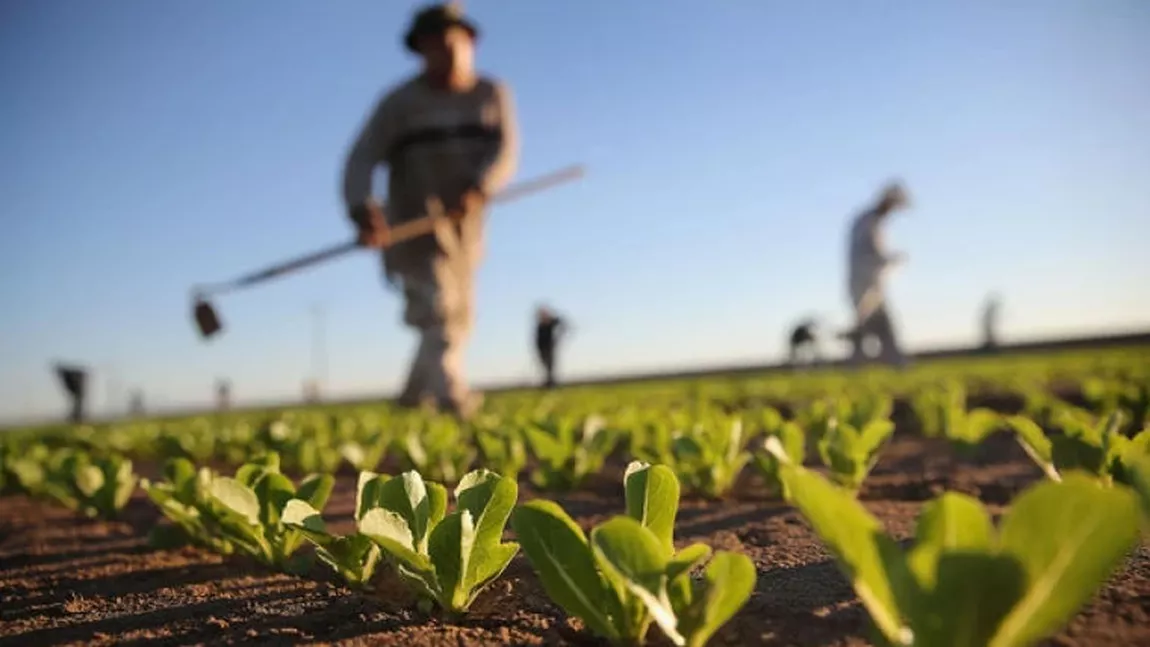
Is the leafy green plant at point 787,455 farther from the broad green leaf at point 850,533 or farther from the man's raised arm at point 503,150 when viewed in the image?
the man's raised arm at point 503,150

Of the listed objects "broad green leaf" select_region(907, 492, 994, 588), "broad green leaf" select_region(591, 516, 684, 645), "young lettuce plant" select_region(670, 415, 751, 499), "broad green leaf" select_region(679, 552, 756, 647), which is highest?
"broad green leaf" select_region(907, 492, 994, 588)

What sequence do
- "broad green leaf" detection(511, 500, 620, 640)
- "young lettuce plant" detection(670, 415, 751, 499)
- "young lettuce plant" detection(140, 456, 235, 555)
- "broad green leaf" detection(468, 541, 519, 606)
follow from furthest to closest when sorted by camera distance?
"young lettuce plant" detection(670, 415, 751, 499)
"young lettuce plant" detection(140, 456, 235, 555)
"broad green leaf" detection(468, 541, 519, 606)
"broad green leaf" detection(511, 500, 620, 640)

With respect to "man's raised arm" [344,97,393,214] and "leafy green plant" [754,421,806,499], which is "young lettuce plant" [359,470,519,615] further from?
"man's raised arm" [344,97,393,214]

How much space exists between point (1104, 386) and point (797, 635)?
12.5ft

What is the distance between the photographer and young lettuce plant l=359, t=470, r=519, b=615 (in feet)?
3.20

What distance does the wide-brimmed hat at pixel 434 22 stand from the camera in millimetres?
5617

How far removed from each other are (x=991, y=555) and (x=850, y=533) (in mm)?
111

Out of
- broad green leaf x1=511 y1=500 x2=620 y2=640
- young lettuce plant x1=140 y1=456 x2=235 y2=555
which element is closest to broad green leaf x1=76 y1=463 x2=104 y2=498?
young lettuce plant x1=140 y1=456 x2=235 y2=555

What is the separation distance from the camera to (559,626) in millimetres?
1026

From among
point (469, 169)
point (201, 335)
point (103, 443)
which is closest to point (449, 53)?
point (469, 169)

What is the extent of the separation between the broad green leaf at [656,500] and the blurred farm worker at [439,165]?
4.64 m

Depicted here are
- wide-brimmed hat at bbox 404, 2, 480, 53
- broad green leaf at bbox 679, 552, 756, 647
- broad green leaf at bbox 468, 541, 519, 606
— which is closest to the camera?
broad green leaf at bbox 679, 552, 756, 647

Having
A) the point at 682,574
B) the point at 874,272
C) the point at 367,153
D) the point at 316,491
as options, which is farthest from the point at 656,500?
the point at 874,272

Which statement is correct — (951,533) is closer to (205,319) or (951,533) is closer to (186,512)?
(186,512)
